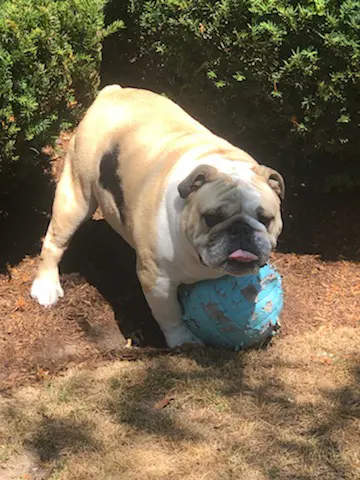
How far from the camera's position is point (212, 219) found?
403 cm

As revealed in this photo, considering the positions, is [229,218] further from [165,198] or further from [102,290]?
A: [102,290]

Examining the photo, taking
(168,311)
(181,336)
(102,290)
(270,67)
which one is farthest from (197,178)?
(102,290)

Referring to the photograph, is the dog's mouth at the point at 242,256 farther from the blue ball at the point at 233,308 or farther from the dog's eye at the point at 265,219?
the blue ball at the point at 233,308

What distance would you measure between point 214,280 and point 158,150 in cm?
95

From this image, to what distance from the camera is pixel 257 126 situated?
18.8 ft

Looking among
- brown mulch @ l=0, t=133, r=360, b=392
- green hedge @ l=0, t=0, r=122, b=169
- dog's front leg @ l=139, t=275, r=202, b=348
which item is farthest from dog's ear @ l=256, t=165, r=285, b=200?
green hedge @ l=0, t=0, r=122, b=169

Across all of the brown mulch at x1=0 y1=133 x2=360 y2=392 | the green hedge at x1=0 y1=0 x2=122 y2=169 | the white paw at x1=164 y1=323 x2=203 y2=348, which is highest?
the green hedge at x1=0 y1=0 x2=122 y2=169

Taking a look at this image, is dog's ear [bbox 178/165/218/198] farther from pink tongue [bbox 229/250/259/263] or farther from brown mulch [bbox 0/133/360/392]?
brown mulch [bbox 0/133/360/392]

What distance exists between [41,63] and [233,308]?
7.10 ft

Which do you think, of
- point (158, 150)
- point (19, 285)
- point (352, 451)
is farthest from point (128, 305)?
point (352, 451)

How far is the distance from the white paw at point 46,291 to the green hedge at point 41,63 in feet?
3.27

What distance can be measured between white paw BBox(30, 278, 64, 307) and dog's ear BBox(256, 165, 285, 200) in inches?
78.8

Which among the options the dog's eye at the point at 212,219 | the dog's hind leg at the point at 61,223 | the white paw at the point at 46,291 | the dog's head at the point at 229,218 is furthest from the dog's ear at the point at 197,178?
the white paw at the point at 46,291

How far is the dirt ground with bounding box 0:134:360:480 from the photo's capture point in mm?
3975
